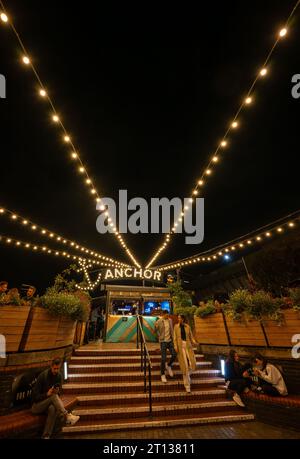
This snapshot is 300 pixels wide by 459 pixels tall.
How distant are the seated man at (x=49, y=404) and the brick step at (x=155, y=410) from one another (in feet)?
1.04

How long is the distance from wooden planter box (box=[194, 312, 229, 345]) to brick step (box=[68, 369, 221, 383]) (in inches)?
34.8

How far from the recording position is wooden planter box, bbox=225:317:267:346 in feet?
16.9

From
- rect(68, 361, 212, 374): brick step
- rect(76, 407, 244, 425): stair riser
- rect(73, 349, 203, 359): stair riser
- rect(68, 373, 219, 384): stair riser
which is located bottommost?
rect(76, 407, 244, 425): stair riser

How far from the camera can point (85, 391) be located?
4551 millimetres

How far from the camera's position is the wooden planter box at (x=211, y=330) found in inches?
240

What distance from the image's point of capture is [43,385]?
3.58m

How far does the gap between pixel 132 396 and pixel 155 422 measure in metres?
0.86

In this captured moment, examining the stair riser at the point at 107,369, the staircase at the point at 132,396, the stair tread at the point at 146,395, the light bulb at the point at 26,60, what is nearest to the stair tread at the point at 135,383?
the staircase at the point at 132,396

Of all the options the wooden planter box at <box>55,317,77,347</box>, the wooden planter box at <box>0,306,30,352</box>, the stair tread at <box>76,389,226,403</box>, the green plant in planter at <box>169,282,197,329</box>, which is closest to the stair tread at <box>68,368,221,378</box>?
the stair tread at <box>76,389,226,403</box>

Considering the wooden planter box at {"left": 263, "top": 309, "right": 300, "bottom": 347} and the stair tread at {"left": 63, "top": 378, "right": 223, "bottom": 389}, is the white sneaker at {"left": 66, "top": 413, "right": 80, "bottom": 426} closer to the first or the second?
the stair tread at {"left": 63, "top": 378, "right": 223, "bottom": 389}

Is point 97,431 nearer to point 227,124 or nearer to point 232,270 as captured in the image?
point 227,124

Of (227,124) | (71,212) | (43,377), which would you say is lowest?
(43,377)
